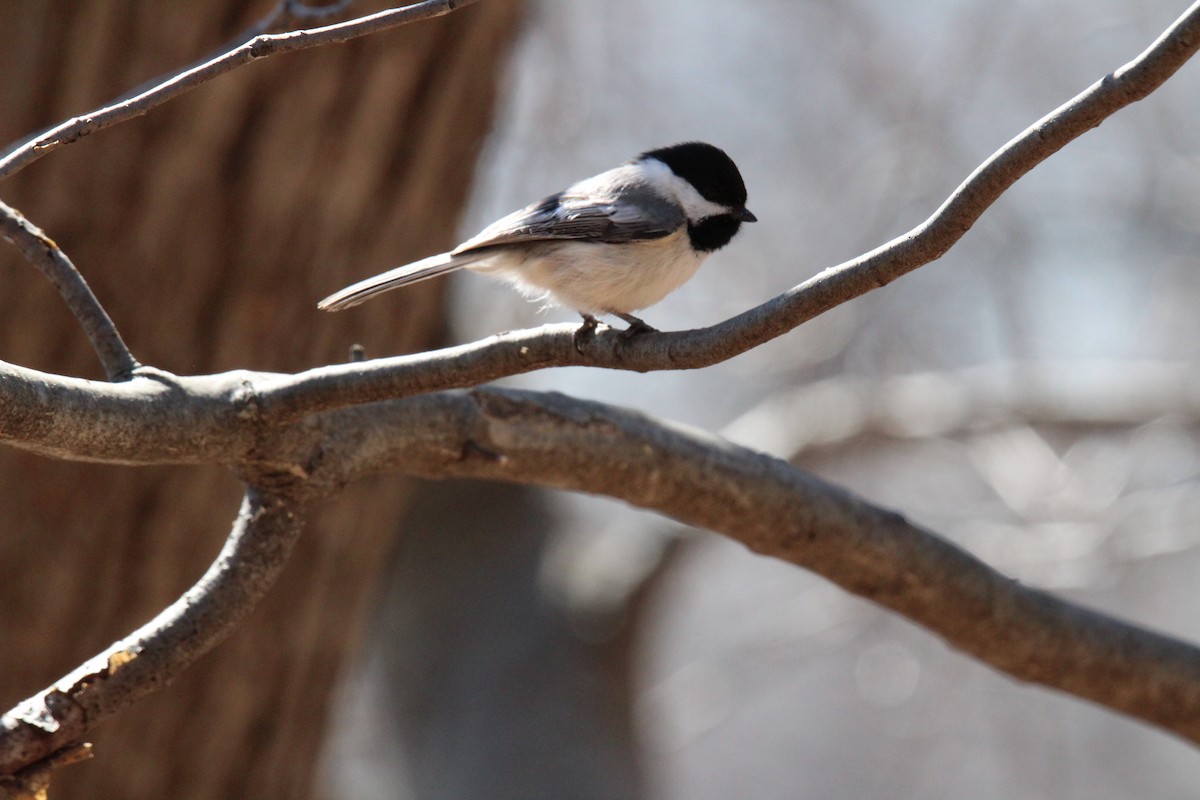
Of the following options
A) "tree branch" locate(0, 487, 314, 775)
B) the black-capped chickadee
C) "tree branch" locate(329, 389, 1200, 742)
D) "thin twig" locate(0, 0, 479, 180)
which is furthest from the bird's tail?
"thin twig" locate(0, 0, 479, 180)

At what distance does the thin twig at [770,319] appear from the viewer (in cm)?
125

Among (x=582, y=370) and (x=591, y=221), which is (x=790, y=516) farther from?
(x=582, y=370)

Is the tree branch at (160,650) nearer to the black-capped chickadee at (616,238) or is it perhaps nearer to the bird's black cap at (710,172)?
the black-capped chickadee at (616,238)

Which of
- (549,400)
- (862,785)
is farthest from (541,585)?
(862,785)

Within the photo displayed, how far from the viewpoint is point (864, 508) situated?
2.30 metres

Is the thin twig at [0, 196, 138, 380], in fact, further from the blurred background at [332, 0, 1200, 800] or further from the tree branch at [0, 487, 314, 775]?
the blurred background at [332, 0, 1200, 800]

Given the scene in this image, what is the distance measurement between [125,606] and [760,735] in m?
9.13

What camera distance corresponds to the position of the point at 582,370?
17.1ft

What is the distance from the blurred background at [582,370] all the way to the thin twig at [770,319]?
4.24 feet

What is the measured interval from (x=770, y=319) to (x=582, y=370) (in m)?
3.82

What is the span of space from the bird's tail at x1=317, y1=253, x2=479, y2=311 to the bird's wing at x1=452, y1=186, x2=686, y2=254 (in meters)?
0.06

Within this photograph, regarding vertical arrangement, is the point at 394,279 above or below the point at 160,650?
above

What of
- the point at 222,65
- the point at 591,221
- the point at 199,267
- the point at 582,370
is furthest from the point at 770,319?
the point at 582,370

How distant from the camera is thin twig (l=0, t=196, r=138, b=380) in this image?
156 cm
